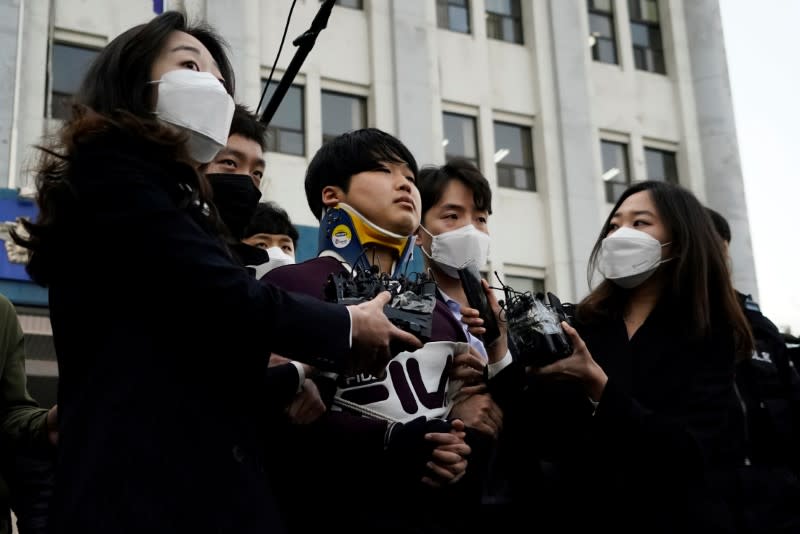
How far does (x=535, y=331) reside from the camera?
Result: 3168mm

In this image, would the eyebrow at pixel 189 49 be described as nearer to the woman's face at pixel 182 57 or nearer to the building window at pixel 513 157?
the woman's face at pixel 182 57

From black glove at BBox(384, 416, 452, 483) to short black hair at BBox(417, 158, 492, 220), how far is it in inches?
64.5

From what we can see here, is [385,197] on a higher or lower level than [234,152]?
lower

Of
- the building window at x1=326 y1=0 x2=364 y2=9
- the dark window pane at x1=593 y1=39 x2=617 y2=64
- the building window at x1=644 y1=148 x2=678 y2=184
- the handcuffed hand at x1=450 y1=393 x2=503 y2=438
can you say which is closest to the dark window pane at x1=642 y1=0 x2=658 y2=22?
the dark window pane at x1=593 y1=39 x2=617 y2=64

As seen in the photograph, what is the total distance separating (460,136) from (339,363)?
596 inches

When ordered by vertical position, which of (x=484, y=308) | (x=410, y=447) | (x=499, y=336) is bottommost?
(x=410, y=447)

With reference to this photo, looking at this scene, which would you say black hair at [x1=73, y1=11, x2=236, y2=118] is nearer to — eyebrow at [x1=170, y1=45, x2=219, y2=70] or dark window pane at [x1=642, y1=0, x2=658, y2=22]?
eyebrow at [x1=170, y1=45, x2=219, y2=70]

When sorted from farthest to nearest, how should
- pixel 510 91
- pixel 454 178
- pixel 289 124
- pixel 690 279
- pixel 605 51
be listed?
pixel 605 51
pixel 510 91
pixel 289 124
pixel 454 178
pixel 690 279

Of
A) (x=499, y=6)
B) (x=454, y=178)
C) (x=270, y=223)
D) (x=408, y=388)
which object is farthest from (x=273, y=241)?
(x=499, y=6)

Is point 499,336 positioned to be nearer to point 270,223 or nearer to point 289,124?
point 270,223

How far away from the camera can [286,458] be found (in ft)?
10.1

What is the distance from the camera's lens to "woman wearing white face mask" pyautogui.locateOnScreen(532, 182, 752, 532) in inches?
140

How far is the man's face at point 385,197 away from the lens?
3557mm

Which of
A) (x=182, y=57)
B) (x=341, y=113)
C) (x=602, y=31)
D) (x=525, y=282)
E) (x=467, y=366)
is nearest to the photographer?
(x=182, y=57)
